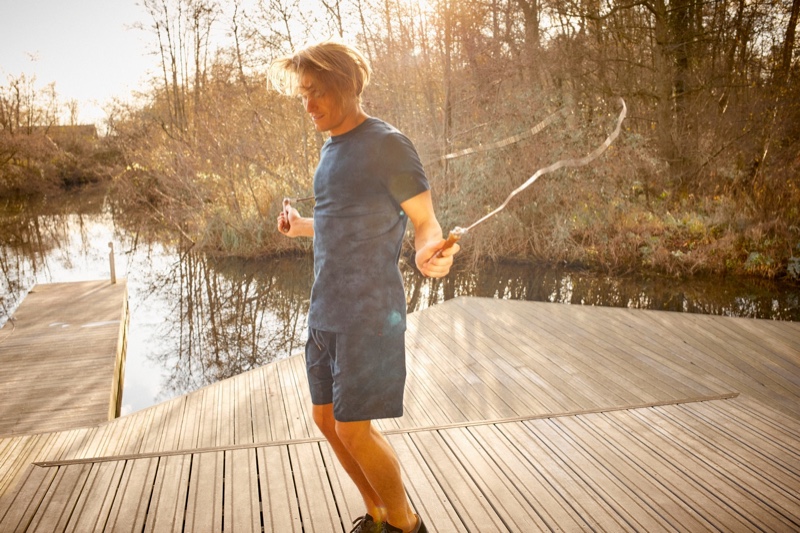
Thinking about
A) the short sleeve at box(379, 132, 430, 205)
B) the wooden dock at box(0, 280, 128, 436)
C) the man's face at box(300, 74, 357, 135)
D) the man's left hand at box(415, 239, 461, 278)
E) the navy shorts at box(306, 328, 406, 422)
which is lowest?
the wooden dock at box(0, 280, 128, 436)

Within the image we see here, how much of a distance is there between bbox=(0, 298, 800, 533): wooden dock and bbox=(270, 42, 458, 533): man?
632 millimetres

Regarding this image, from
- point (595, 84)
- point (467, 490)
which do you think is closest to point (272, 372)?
point (467, 490)

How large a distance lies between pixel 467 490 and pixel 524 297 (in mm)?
6090

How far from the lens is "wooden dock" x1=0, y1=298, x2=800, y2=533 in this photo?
5.98 ft

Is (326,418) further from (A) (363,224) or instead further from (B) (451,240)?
(B) (451,240)

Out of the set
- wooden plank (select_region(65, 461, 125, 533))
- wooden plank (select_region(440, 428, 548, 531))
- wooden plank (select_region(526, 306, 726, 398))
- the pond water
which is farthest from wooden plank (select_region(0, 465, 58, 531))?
the pond water

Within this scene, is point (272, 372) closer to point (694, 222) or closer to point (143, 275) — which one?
point (694, 222)

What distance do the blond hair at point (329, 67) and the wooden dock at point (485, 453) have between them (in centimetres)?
132

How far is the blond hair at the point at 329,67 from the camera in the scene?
1.27 meters

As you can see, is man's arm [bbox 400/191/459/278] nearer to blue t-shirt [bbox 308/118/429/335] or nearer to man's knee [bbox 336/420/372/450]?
blue t-shirt [bbox 308/118/429/335]

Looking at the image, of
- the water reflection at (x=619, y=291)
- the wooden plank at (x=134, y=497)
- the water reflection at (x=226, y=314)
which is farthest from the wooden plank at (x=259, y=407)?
the water reflection at (x=619, y=291)

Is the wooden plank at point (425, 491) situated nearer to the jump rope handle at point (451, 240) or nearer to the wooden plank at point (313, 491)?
the wooden plank at point (313, 491)

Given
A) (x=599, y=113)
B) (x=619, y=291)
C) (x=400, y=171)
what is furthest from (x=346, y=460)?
(x=599, y=113)

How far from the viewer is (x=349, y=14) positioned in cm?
861
